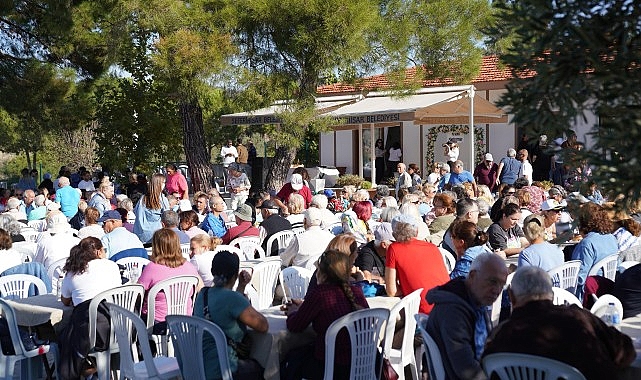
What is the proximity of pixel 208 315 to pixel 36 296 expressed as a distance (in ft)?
8.03

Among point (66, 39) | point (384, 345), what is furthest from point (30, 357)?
point (66, 39)

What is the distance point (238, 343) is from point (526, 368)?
81.6 inches

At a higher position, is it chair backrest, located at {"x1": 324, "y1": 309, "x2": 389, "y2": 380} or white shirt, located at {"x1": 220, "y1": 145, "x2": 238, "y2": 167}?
white shirt, located at {"x1": 220, "y1": 145, "x2": 238, "y2": 167}

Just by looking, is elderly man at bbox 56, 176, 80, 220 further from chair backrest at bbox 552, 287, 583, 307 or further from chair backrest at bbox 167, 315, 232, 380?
chair backrest at bbox 552, 287, 583, 307

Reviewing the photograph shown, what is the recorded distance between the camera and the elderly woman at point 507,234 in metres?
8.74

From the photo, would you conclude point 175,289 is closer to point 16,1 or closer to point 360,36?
point 360,36

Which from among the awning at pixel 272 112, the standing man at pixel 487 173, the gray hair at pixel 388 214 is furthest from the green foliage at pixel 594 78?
the standing man at pixel 487 173

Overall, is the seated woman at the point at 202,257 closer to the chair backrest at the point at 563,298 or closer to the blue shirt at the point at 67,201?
the chair backrest at the point at 563,298

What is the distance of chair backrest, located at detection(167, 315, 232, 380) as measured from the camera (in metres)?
5.15

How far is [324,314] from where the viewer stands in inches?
209

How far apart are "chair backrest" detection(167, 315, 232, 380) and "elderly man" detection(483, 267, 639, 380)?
1.75 meters

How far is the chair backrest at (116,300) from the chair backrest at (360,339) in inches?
75.2

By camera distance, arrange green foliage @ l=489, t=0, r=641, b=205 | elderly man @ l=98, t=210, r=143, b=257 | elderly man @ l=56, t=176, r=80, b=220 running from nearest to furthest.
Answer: green foliage @ l=489, t=0, r=641, b=205 < elderly man @ l=98, t=210, r=143, b=257 < elderly man @ l=56, t=176, r=80, b=220

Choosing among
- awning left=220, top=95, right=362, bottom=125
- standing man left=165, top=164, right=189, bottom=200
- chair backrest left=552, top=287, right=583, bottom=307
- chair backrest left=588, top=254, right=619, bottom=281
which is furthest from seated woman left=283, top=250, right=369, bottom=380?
awning left=220, top=95, right=362, bottom=125
